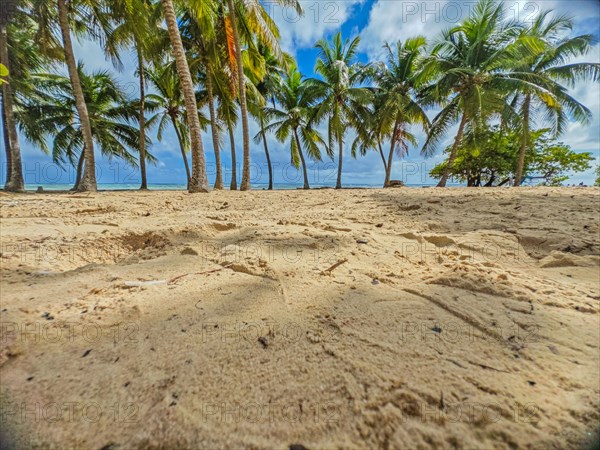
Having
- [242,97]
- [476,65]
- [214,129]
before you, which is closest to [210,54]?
[214,129]

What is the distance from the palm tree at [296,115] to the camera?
16.1 metres

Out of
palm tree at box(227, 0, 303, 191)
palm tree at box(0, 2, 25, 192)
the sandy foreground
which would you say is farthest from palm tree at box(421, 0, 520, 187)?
palm tree at box(0, 2, 25, 192)

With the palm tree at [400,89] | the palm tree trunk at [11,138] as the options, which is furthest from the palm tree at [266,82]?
the palm tree trunk at [11,138]

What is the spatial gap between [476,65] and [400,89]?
14.0ft

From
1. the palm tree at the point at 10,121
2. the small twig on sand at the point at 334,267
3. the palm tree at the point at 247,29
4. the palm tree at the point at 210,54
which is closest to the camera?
the small twig on sand at the point at 334,267

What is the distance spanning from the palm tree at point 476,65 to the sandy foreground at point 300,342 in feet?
36.4

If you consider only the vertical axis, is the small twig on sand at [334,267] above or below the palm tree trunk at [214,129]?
below

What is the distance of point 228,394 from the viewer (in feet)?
2.72

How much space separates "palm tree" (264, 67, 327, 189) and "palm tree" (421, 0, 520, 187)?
731 cm

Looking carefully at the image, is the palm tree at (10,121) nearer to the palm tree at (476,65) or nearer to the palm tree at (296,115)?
the palm tree at (296,115)

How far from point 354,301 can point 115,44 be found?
42.1 ft

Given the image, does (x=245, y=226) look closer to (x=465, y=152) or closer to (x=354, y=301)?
(x=354, y=301)

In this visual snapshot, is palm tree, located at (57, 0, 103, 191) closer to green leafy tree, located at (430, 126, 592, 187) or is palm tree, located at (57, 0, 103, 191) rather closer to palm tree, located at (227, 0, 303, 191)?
palm tree, located at (227, 0, 303, 191)

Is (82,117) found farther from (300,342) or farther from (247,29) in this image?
(300,342)
